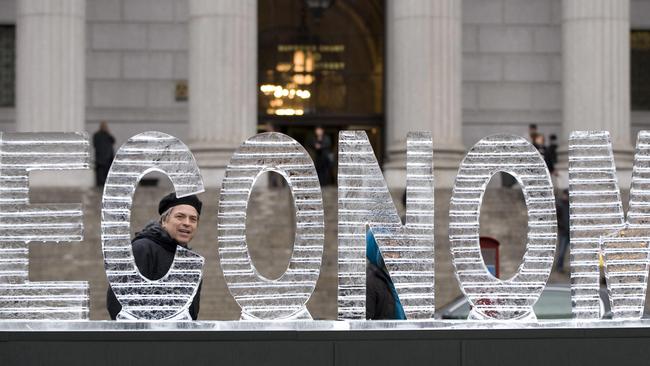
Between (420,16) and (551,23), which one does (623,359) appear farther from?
(551,23)

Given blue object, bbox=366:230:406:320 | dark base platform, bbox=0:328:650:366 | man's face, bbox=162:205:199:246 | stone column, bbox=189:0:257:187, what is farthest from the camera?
stone column, bbox=189:0:257:187

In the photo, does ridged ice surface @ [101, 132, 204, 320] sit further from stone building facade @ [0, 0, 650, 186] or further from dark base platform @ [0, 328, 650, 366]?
stone building facade @ [0, 0, 650, 186]

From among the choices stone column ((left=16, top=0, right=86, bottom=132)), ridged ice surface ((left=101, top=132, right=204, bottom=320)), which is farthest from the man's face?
stone column ((left=16, top=0, right=86, bottom=132))

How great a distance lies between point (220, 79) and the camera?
1032 inches

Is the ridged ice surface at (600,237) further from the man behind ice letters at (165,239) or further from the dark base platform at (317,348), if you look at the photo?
the man behind ice letters at (165,239)

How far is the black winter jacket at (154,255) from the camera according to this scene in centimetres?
770

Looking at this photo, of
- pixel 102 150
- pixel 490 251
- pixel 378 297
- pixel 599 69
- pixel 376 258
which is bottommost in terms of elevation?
pixel 490 251

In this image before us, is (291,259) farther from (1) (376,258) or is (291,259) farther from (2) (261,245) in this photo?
(2) (261,245)

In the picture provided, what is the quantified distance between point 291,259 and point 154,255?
107 centimetres

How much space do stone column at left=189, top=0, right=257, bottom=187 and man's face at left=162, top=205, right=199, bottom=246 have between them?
18272mm

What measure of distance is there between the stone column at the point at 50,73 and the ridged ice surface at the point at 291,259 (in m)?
20.2

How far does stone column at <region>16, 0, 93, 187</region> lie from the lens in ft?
88.2

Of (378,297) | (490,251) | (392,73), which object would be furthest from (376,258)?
(392,73)

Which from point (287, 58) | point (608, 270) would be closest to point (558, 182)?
point (287, 58)
